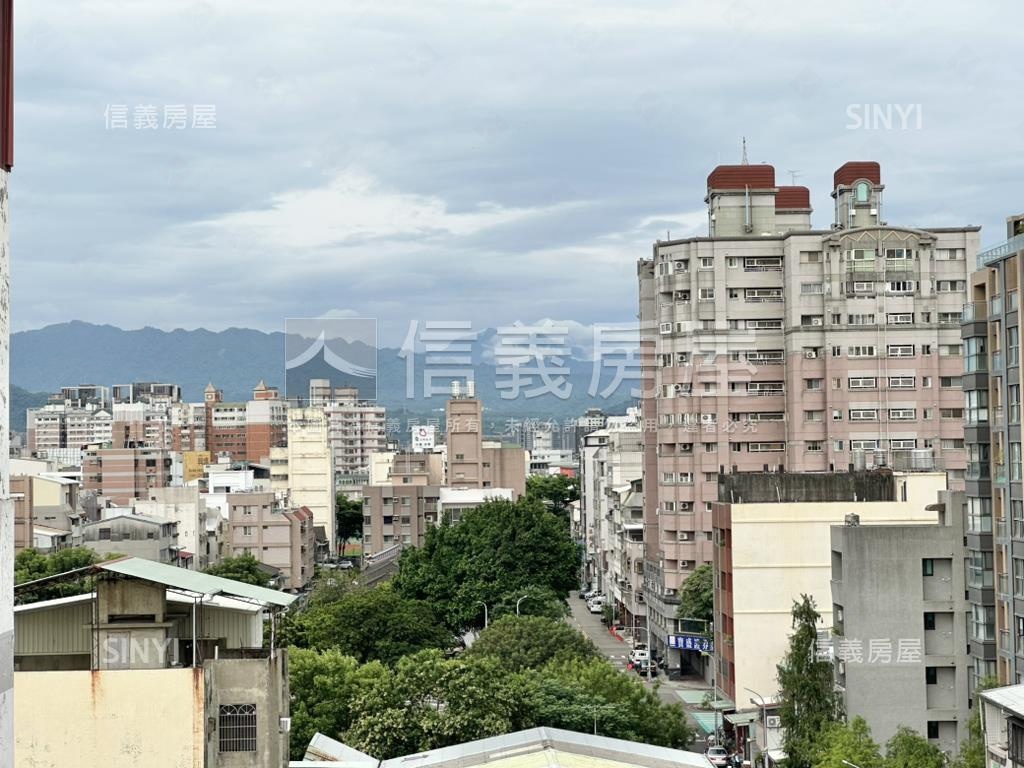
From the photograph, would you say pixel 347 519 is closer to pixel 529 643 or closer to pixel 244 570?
pixel 244 570

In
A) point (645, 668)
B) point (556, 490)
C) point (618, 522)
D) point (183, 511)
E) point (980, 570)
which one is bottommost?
point (645, 668)

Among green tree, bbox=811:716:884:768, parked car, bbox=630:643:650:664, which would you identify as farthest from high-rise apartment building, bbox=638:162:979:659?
green tree, bbox=811:716:884:768

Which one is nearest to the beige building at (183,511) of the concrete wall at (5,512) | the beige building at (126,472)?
the beige building at (126,472)

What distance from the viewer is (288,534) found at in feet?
309

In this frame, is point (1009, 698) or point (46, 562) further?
point (46, 562)

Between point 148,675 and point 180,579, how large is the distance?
5.29ft

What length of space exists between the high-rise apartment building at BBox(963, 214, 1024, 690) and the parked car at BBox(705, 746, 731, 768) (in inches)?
449

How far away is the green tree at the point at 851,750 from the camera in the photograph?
3203 centimetres

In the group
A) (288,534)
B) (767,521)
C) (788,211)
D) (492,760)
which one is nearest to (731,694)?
(767,521)

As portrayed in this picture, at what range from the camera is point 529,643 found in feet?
A: 157

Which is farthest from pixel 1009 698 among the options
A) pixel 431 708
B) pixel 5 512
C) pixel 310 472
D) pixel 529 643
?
pixel 310 472

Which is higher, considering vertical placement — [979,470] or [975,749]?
[979,470]

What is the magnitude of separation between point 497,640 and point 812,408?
79.3 feet

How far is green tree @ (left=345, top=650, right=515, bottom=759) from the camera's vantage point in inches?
1409
